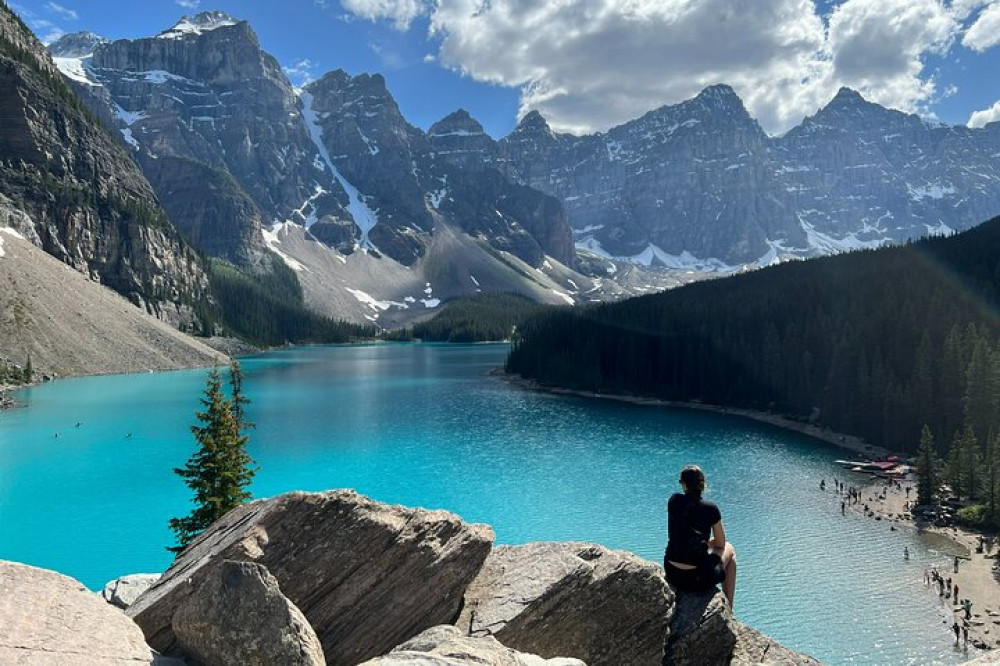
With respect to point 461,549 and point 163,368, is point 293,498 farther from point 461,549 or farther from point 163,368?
point 163,368

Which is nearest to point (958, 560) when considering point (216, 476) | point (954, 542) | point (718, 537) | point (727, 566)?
point (954, 542)

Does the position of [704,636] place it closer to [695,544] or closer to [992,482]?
[695,544]

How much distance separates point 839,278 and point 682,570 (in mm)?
140864

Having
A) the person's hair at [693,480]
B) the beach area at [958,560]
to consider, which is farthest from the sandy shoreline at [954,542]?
the person's hair at [693,480]

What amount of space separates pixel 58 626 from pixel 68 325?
15273 cm

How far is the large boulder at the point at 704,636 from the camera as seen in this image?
36.8 ft

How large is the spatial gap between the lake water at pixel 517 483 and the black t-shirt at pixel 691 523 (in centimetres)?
2685

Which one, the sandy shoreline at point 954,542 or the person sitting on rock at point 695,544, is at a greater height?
the person sitting on rock at point 695,544

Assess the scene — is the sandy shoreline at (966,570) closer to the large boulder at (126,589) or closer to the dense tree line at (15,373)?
the large boulder at (126,589)

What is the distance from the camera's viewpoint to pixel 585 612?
11922 mm

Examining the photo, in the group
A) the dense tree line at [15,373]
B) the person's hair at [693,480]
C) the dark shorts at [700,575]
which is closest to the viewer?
the person's hair at [693,480]

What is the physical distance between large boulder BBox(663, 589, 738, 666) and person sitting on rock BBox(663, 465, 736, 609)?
264 millimetres

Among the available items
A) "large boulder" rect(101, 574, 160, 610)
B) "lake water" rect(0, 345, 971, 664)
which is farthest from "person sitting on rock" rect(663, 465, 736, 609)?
"lake water" rect(0, 345, 971, 664)

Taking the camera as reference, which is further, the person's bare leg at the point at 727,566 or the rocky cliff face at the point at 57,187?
the rocky cliff face at the point at 57,187
